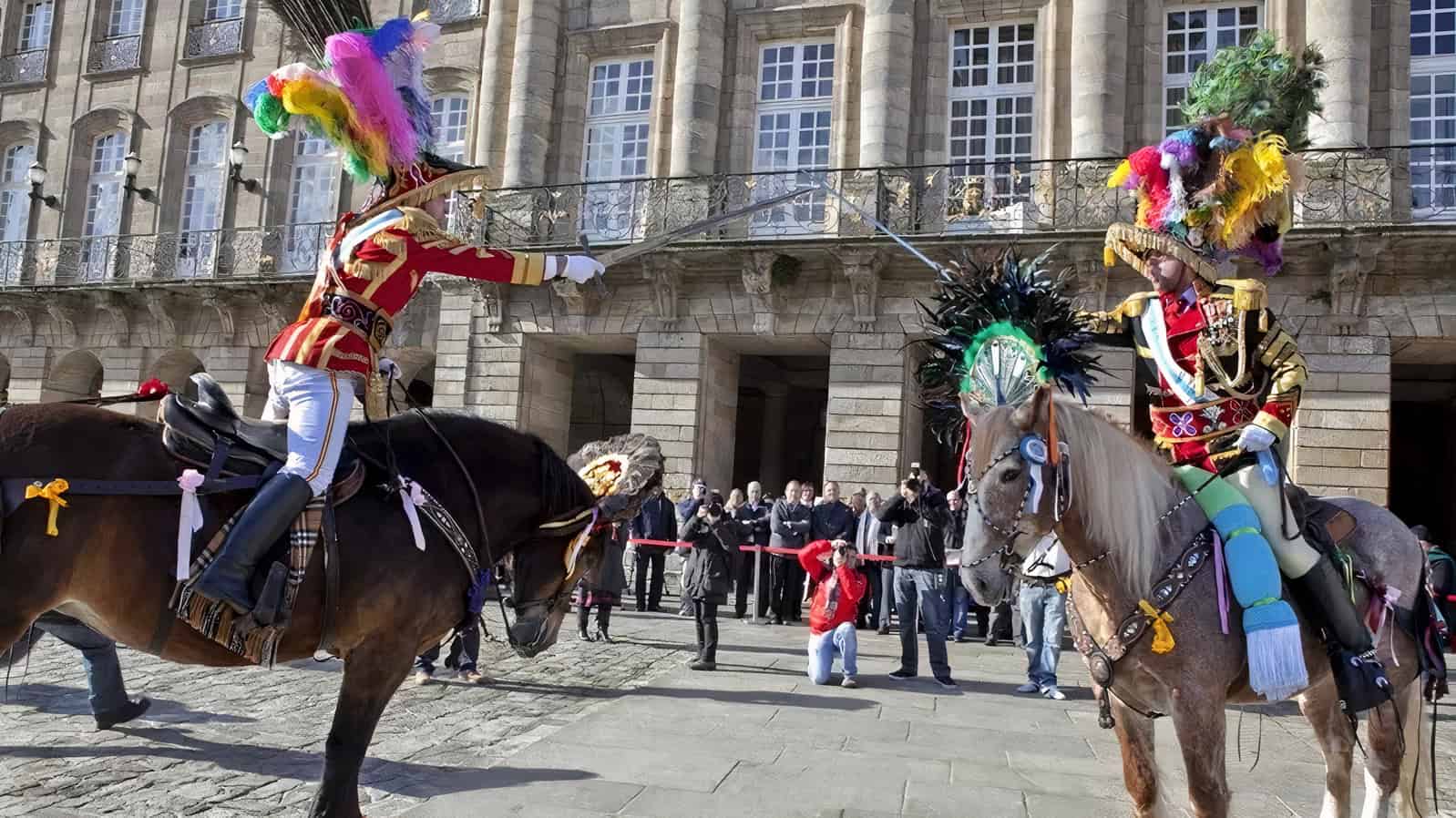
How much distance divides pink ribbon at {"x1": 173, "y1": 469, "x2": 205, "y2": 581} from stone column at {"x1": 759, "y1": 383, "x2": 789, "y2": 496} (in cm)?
1971

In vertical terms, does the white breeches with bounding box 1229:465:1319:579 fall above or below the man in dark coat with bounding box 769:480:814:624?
above

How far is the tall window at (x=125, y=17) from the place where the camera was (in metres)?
24.0

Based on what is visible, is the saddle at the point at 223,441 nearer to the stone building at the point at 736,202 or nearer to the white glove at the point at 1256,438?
the white glove at the point at 1256,438

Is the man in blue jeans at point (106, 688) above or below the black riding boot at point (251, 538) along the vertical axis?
below

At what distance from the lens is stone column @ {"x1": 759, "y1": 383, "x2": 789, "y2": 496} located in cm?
2300

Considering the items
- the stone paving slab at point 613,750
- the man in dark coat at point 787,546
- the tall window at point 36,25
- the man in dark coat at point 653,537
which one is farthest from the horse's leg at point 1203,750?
the tall window at point 36,25

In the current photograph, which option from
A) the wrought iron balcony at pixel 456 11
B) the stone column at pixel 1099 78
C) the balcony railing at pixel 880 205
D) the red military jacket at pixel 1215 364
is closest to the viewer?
the red military jacket at pixel 1215 364

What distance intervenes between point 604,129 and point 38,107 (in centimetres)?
1605

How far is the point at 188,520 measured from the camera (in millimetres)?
3342

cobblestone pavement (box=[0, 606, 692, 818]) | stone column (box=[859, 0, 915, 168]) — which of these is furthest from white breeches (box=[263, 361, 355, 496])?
stone column (box=[859, 0, 915, 168])

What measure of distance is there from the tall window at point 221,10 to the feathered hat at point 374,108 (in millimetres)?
22298

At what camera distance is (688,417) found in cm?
1719

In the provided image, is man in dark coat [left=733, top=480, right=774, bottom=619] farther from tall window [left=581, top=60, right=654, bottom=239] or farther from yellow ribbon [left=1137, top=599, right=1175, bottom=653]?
yellow ribbon [left=1137, top=599, right=1175, bottom=653]

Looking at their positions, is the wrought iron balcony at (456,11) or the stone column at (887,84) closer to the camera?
the stone column at (887,84)
